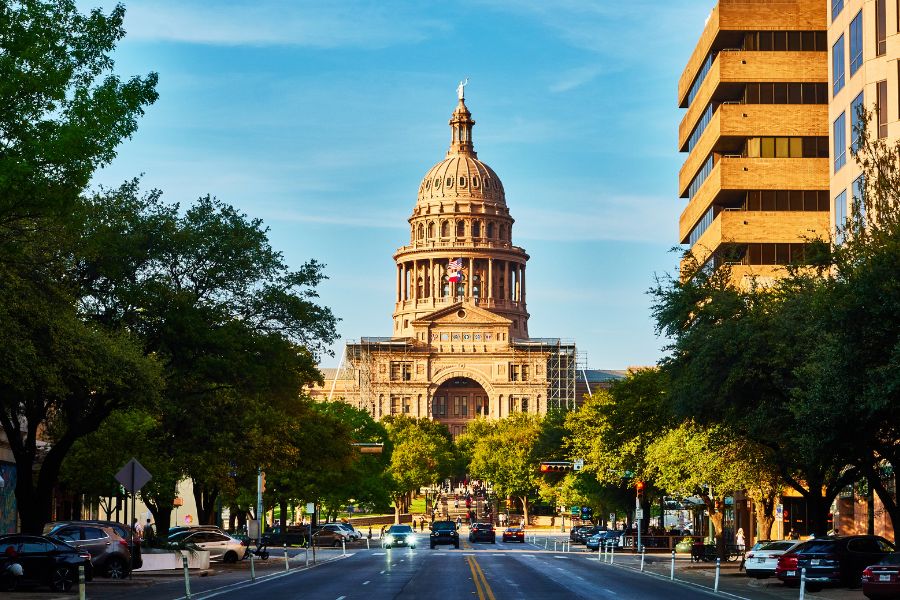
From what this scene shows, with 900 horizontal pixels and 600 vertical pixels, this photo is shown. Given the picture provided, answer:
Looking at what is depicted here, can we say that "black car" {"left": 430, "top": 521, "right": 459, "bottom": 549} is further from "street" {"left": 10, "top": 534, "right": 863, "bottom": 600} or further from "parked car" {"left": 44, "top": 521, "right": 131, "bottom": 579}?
"parked car" {"left": 44, "top": 521, "right": 131, "bottom": 579}

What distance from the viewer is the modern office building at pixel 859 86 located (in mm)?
49312

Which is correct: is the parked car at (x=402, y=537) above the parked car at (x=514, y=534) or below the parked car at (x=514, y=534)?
above

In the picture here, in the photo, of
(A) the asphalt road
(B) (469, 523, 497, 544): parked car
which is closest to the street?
(A) the asphalt road

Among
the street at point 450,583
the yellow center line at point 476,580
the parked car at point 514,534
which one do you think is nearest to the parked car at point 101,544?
the street at point 450,583

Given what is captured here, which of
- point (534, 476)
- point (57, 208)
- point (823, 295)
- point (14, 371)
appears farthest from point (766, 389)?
point (534, 476)

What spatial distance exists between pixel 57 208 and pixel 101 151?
4.27 ft

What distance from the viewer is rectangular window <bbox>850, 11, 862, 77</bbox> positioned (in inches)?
2085

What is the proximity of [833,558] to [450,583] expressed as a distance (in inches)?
430

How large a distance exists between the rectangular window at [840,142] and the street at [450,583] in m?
16.7

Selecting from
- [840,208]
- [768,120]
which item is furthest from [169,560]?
[768,120]

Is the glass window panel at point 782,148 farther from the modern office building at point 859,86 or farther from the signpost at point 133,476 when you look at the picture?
the signpost at point 133,476

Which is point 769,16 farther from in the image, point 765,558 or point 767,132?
point 765,558

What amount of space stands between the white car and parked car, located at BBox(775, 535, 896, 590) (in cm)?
326

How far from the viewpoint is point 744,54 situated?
257 ft
